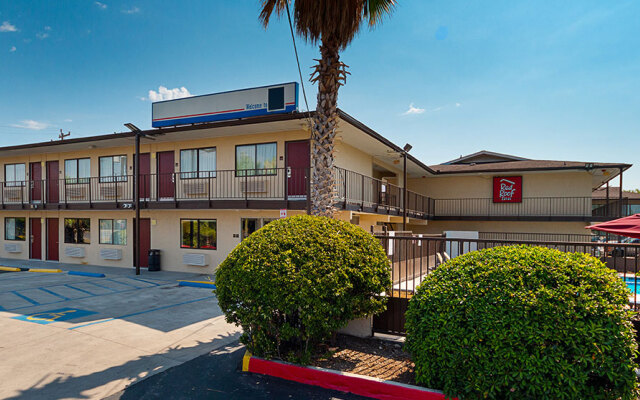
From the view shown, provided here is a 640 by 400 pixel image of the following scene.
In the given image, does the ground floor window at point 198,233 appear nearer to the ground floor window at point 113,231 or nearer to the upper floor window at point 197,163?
the upper floor window at point 197,163

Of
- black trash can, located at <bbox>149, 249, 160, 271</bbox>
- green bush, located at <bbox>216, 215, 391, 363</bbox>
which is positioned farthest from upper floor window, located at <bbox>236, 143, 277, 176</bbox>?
green bush, located at <bbox>216, 215, 391, 363</bbox>

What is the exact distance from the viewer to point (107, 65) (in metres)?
17.2

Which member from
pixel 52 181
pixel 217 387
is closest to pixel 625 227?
pixel 217 387

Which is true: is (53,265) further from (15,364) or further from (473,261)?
(473,261)

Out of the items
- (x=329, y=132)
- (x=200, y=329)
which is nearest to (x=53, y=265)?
(x=200, y=329)

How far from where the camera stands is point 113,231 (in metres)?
18.5

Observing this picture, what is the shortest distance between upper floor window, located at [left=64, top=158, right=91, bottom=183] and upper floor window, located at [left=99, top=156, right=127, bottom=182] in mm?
1108

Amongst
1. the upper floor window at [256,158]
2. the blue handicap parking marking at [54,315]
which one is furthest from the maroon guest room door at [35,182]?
the blue handicap parking marking at [54,315]

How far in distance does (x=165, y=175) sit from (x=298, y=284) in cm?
1375

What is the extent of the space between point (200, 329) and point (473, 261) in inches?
229

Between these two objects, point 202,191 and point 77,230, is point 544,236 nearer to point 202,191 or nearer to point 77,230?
point 202,191

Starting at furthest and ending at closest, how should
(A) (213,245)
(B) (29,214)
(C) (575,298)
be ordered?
(B) (29,214) < (A) (213,245) < (C) (575,298)

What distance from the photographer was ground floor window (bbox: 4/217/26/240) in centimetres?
2159

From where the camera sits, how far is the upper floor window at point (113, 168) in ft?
58.7
